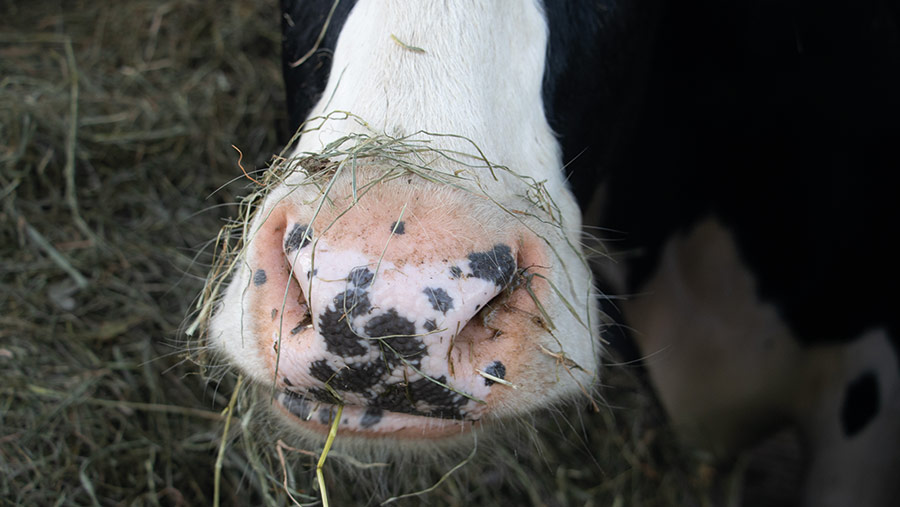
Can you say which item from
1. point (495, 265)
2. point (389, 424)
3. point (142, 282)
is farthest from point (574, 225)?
point (142, 282)

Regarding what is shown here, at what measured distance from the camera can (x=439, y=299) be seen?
3.41 feet

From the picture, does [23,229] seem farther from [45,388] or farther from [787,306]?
[787,306]

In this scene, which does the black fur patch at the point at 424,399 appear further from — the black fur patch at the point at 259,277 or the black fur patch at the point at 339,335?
the black fur patch at the point at 259,277

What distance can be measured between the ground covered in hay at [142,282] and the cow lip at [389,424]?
27 cm

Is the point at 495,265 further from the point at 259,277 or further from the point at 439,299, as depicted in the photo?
the point at 259,277

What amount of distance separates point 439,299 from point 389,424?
0.26 m

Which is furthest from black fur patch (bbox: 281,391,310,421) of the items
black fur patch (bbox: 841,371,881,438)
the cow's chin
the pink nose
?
black fur patch (bbox: 841,371,881,438)

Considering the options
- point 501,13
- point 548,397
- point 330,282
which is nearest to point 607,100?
point 501,13

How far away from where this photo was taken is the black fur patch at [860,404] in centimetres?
242

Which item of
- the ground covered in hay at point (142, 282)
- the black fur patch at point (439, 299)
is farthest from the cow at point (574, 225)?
the ground covered in hay at point (142, 282)

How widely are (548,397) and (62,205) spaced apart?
150cm

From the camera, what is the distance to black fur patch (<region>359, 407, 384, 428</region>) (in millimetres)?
1192

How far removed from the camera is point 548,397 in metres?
1.21

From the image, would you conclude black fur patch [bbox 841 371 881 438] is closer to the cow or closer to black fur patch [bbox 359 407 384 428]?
the cow
